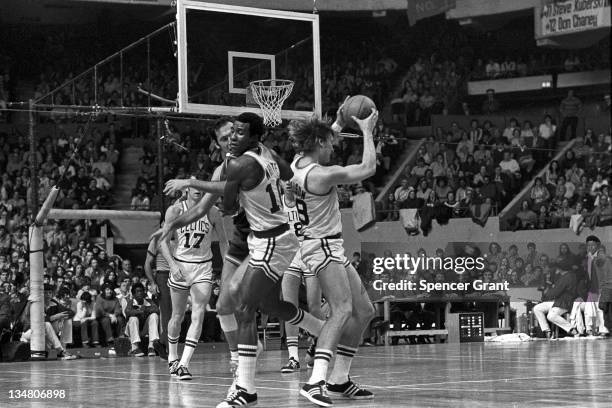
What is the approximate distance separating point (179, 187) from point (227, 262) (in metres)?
1.46

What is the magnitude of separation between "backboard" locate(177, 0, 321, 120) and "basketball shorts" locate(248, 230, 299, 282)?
943 cm

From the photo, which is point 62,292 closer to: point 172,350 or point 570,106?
point 172,350

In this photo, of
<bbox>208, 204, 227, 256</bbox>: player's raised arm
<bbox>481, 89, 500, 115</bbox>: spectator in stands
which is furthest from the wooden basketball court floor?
<bbox>481, 89, 500, 115</bbox>: spectator in stands

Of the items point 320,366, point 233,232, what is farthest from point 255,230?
point 233,232

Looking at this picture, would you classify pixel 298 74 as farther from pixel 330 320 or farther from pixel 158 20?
pixel 158 20

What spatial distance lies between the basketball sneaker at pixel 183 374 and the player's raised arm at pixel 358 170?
3935 mm

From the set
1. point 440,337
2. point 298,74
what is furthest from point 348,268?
point 440,337

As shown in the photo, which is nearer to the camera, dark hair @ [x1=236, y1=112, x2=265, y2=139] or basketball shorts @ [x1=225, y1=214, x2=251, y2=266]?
dark hair @ [x1=236, y1=112, x2=265, y2=139]

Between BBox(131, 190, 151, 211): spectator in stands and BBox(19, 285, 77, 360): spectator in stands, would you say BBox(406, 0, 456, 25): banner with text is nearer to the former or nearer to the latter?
BBox(131, 190, 151, 211): spectator in stands

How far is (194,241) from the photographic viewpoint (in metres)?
13.7

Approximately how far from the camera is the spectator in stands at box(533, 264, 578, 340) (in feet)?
74.7

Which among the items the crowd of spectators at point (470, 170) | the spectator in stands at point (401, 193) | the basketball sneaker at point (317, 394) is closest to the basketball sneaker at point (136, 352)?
the crowd of spectators at point (470, 170)

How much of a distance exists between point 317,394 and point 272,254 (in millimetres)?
1168

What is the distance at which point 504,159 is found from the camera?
1248 inches
